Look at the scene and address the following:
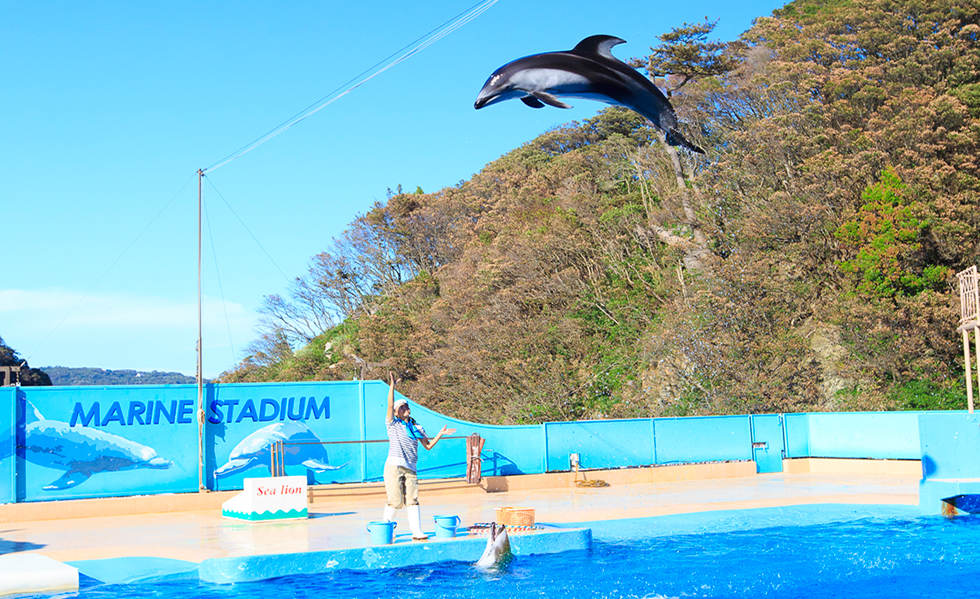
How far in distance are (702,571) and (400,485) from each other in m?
3.05

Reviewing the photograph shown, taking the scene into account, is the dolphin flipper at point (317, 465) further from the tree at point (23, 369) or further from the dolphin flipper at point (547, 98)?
the tree at point (23, 369)

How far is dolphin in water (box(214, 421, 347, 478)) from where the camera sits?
13.2m

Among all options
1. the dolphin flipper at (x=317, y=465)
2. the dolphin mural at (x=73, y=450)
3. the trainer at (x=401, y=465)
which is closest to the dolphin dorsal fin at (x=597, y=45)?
the trainer at (x=401, y=465)

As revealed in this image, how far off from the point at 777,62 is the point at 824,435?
1493cm

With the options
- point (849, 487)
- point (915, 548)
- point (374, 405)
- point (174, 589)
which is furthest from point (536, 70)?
point (849, 487)

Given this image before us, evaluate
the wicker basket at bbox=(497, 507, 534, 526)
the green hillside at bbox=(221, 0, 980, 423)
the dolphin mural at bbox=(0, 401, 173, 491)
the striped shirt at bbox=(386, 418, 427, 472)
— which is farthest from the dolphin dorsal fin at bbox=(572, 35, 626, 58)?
the green hillside at bbox=(221, 0, 980, 423)

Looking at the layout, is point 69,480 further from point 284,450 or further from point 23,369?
point 23,369

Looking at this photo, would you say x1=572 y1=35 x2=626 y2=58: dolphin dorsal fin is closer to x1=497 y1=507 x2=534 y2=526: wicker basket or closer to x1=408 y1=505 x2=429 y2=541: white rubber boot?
x1=408 y1=505 x2=429 y2=541: white rubber boot

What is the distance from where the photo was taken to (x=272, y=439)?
44.1ft

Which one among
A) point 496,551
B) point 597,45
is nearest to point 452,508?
point 496,551

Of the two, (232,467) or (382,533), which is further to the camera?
(232,467)

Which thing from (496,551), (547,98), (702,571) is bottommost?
(702,571)

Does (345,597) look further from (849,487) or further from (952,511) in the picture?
(849,487)

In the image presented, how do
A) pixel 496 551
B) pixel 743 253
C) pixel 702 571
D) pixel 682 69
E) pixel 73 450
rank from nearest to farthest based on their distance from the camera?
pixel 702 571
pixel 496 551
pixel 73 450
pixel 743 253
pixel 682 69
